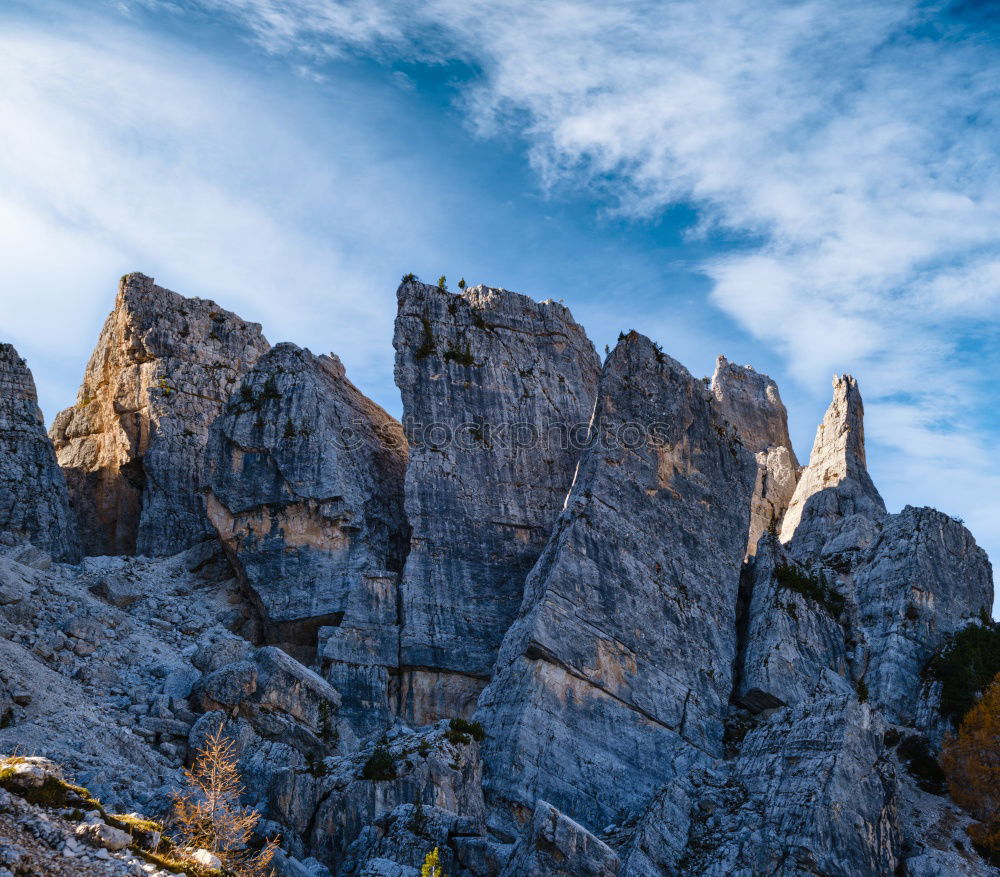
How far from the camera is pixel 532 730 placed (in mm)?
49219

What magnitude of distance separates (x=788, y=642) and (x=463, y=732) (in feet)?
68.3

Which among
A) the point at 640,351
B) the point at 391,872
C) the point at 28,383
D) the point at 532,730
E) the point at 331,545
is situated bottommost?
the point at 391,872

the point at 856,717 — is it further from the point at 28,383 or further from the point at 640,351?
the point at 28,383

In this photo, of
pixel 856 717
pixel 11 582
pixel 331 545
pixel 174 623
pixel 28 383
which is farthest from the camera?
pixel 28 383

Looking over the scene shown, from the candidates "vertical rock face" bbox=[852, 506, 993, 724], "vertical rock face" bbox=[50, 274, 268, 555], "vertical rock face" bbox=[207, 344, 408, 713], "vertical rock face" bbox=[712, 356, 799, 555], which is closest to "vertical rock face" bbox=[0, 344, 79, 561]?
"vertical rock face" bbox=[50, 274, 268, 555]

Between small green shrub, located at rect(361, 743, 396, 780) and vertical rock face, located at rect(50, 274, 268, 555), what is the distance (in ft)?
105

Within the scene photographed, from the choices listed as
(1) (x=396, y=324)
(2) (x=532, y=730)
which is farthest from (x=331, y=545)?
(2) (x=532, y=730)

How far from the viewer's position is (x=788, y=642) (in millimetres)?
57500

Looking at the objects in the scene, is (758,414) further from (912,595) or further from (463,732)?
(463,732)

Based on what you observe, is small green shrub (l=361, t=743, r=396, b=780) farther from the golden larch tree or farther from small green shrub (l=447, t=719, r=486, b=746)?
the golden larch tree

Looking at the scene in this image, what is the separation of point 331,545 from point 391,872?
31.2 meters

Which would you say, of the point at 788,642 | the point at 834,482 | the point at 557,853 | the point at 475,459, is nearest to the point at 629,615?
the point at 788,642

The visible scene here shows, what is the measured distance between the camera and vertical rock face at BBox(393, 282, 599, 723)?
196 ft

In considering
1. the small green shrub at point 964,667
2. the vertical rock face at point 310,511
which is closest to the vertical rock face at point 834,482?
the small green shrub at point 964,667
